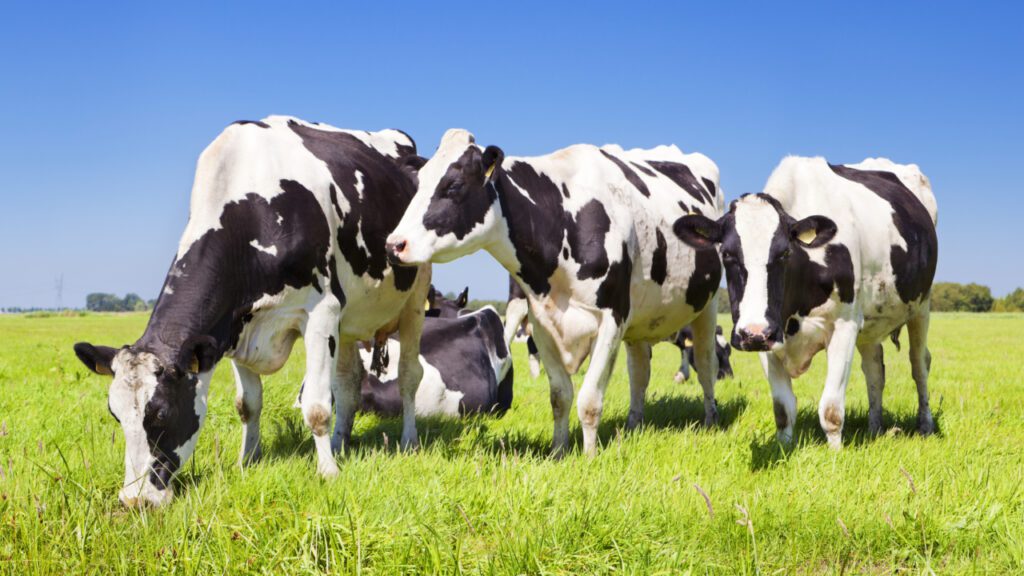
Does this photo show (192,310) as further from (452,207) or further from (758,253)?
(758,253)

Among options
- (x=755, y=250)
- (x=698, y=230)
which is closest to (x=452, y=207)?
(x=698, y=230)

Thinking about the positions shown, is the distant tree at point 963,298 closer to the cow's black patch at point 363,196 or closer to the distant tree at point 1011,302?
the distant tree at point 1011,302

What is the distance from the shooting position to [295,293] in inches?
232

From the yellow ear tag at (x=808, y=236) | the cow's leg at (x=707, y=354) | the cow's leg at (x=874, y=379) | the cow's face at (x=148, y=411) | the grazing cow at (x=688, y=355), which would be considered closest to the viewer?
the cow's face at (x=148, y=411)

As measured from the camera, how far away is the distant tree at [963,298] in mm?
103438

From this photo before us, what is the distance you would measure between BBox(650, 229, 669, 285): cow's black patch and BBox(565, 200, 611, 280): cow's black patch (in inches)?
29.4

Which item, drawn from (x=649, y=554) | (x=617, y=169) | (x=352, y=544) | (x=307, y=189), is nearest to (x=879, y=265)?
(x=617, y=169)

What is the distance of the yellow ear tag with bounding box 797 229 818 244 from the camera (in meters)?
6.30

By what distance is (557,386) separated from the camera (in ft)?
23.4

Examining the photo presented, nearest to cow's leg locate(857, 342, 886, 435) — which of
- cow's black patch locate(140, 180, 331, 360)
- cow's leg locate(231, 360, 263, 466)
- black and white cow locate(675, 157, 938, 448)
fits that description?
black and white cow locate(675, 157, 938, 448)

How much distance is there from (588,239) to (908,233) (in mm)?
3093

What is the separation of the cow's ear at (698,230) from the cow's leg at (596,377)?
Answer: 34.7 inches

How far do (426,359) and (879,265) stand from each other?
16.4ft

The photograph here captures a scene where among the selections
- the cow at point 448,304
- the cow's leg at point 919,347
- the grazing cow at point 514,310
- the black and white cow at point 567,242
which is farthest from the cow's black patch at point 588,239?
the cow at point 448,304
